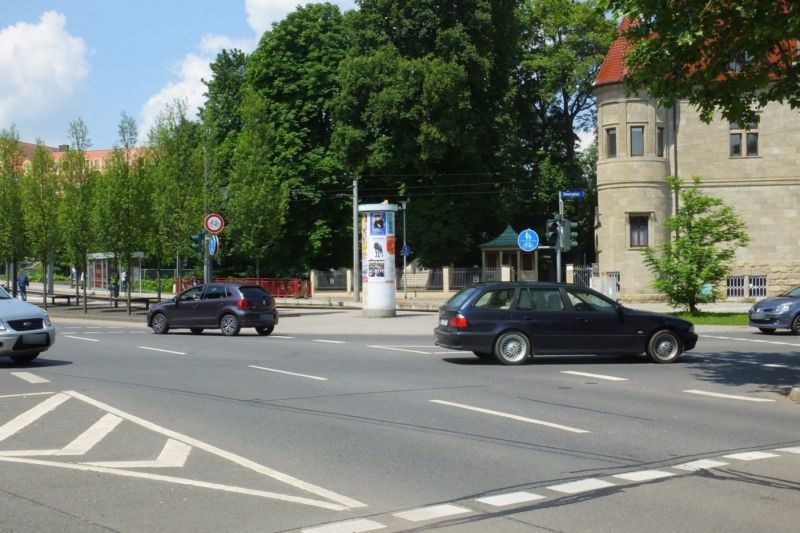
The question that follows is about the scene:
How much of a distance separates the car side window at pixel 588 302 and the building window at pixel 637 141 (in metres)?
28.5

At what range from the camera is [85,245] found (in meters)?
42.9

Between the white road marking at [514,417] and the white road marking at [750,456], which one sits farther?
the white road marking at [514,417]

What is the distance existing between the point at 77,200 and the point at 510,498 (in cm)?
3955

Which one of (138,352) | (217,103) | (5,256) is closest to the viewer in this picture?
(138,352)

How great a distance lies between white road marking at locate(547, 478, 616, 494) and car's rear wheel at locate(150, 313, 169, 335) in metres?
22.7

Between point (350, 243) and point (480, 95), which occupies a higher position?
point (480, 95)

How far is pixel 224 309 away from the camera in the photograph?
27.2 metres

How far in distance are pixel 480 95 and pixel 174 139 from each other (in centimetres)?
1881

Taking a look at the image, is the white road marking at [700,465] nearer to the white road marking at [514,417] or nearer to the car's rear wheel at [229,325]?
the white road marking at [514,417]

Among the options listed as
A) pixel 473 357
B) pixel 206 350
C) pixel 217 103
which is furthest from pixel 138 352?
pixel 217 103

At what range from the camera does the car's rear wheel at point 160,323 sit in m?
28.6

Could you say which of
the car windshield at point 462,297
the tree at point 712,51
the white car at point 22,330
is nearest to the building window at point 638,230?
the car windshield at point 462,297

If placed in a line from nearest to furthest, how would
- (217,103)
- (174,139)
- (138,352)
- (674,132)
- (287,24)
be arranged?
(138,352)
(174,139)
(674,132)
(287,24)
(217,103)

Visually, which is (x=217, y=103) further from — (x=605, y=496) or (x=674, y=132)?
(x=605, y=496)
